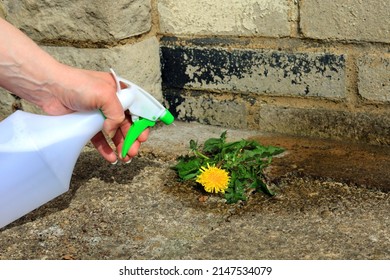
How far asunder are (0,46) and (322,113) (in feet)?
4.64

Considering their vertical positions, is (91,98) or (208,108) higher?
(91,98)

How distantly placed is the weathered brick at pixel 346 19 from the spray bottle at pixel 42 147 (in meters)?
0.94

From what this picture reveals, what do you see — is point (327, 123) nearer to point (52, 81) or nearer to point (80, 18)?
point (80, 18)

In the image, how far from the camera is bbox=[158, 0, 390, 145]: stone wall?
2.87 metres

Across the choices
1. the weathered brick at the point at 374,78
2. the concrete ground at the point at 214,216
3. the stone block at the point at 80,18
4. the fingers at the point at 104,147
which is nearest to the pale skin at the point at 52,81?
the fingers at the point at 104,147

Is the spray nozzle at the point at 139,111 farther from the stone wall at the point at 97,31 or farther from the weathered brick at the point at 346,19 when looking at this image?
the weathered brick at the point at 346,19

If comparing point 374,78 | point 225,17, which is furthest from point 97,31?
point 374,78

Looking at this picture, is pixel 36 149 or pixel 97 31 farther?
pixel 97 31

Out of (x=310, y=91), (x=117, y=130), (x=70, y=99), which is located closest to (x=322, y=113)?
(x=310, y=91)

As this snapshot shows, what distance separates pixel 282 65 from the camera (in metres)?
3.03

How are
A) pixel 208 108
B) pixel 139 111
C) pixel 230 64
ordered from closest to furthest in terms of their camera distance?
pixel 139 111 < pixel 230 64 < pixel 208 108

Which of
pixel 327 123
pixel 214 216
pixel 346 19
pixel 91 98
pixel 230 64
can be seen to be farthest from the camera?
pixel 230 64

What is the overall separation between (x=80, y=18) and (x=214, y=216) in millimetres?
1137

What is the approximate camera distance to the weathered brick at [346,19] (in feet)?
9.15
